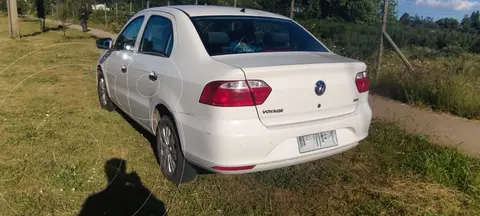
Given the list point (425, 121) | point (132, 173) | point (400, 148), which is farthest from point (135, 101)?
point (425, 121)

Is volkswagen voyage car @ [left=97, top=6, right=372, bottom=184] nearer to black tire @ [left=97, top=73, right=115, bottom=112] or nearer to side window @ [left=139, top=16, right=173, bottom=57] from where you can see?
side window @ [left=139, top=16, right=173, bottom=57]

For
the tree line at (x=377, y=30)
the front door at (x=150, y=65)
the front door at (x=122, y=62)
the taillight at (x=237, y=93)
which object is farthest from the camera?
the tree line at (x=377, y=30)

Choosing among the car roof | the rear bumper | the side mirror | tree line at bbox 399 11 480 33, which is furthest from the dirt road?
tree line at bbox 399 11 480 33

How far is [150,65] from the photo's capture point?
379 centimetres

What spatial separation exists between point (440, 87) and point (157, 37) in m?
4.37

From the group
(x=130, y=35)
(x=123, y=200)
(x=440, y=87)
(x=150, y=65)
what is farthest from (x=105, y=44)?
(x=440, y=87)

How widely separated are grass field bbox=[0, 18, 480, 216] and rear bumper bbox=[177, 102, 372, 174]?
Answer: 412 mm

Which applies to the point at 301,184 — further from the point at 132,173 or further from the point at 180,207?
the point at 132,173

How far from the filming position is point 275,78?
2.94 meters

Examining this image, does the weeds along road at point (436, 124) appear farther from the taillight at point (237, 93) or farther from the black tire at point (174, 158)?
the black tire at point (174, 158)

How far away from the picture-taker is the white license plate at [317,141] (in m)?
3.09

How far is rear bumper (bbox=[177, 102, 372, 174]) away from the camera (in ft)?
9.40

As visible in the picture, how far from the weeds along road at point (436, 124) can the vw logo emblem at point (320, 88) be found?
7.48ft

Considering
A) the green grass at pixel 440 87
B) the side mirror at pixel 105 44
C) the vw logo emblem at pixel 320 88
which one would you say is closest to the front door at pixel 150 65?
the side mirror at pixel 105 44
